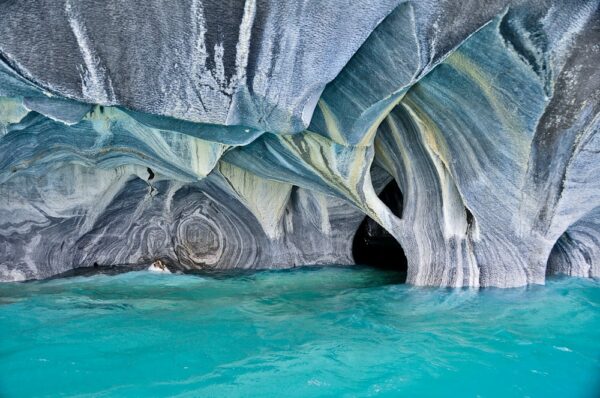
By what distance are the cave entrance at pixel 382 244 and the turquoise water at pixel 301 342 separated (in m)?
1.99

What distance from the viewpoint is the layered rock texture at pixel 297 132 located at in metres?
3.31

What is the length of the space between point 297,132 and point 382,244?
507 cm

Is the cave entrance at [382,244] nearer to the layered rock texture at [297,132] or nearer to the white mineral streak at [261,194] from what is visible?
the layered rock texture at [297,132]

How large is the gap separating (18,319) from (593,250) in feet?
18.5

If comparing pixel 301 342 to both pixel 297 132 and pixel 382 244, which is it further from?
pixel 382 244

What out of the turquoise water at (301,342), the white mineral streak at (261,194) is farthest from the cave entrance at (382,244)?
the turquoise water at (301,342)

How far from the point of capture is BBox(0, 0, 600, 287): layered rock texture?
3.31m

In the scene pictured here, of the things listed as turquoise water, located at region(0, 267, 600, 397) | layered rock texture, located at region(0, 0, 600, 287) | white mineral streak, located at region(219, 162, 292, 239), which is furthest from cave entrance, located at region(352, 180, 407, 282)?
turquoise water, located at region(0, 267, 600, 397)

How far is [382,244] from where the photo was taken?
29.2ft

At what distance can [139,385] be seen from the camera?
113 inches

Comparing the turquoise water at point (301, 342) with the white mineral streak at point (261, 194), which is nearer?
the turquoise water at point (301, 342)

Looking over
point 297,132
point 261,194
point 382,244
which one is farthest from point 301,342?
point 382,244

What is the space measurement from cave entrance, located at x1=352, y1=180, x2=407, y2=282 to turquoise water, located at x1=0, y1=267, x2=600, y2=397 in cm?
199

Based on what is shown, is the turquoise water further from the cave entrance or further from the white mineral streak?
the cave entrance
